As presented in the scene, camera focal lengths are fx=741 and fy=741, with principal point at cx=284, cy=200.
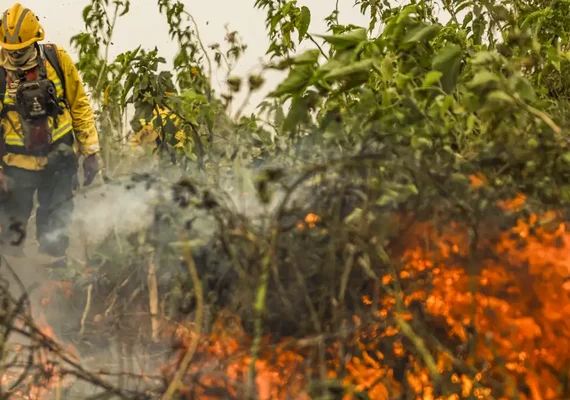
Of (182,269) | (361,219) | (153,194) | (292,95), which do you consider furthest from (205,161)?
(361,219)

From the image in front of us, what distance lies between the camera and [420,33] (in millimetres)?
1066

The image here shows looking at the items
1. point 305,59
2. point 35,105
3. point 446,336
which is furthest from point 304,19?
point 446,336

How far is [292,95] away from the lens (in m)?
1.07

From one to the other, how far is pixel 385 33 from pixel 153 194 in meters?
0.47

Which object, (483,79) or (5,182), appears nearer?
(483,79)

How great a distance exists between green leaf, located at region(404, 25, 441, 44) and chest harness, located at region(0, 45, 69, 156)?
1.60 m

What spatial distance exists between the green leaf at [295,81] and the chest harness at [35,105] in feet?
5.04

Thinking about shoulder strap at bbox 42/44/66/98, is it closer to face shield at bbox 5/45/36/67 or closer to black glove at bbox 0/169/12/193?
face shield at bbox 5/45/36/67

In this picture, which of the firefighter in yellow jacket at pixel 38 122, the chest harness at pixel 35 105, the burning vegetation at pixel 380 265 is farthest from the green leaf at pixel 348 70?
the chest harness at pixel 35 105

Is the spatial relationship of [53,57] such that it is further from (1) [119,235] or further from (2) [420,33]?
(2) [420,33]

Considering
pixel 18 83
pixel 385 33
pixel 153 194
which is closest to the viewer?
pixel 385 33

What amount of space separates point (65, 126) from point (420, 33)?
68.0 inches

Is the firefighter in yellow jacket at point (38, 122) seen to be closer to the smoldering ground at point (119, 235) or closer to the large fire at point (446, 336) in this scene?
the smoldering ground at point (119, 235)

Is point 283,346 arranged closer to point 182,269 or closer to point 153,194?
point 182,269
